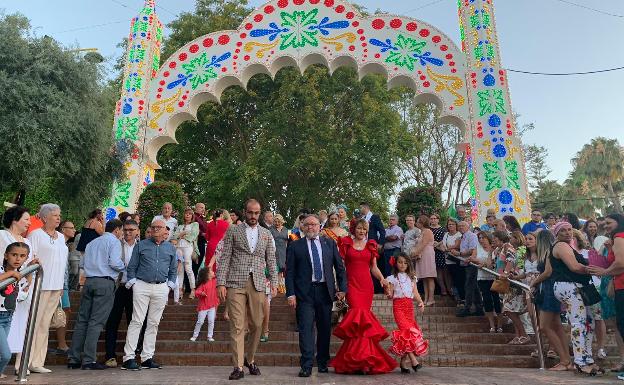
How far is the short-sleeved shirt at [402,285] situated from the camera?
6113mm

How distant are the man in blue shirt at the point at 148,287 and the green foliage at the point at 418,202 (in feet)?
22.8

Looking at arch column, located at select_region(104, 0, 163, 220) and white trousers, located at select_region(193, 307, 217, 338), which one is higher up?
arch column, located at select_region(104, 0, 163, 220)

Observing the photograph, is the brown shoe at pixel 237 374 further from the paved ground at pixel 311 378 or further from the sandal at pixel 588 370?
the sandal at pixel 588 370

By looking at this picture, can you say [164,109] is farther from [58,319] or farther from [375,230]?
[58,319]

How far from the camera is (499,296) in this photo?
7852mm

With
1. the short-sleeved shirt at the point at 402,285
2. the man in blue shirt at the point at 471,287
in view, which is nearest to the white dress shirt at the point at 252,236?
the short-sleeved shirt at the point at 402,285

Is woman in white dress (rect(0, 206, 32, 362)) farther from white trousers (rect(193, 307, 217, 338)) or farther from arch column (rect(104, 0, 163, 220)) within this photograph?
arch column (rect(104, 0, 163, 220))

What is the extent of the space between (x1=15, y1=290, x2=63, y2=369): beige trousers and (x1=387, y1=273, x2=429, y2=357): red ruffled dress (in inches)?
146

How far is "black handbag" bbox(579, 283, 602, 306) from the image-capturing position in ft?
18.5

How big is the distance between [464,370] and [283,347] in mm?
2227

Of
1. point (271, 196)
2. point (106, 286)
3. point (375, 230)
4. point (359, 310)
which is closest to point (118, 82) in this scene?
point (271, 196)

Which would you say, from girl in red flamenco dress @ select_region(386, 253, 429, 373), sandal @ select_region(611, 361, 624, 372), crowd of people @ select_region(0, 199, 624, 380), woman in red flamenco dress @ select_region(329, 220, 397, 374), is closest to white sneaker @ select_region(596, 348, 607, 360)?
crowd of people @ select_region(0, 199, 624, 380)

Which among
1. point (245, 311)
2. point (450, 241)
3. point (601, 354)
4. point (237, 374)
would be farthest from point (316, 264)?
point (450, 241)

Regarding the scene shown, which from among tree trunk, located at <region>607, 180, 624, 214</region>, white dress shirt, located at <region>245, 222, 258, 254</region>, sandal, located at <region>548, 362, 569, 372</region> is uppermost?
tree trunk, located at <region>607, 180, 624, 214</region>
